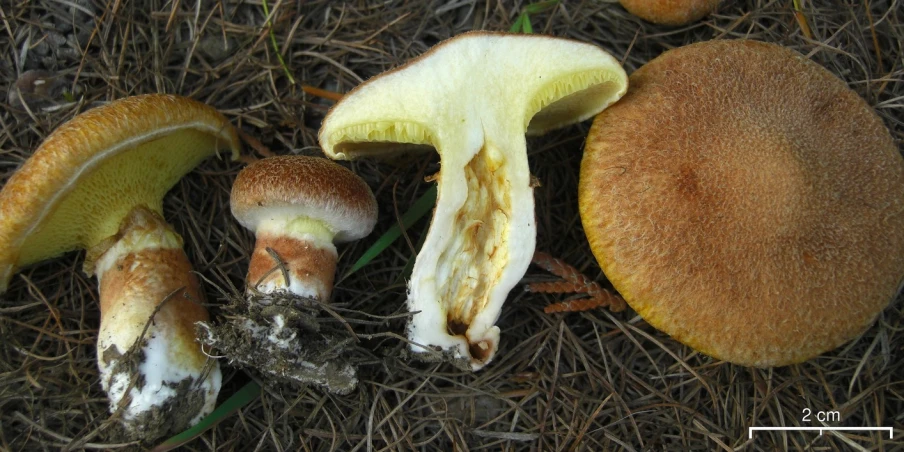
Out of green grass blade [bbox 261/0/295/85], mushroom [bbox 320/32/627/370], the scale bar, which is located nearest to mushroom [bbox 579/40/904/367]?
mushroom [bbox 320/32/627/370]

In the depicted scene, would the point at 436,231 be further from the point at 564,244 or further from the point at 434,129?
the point at 564,244

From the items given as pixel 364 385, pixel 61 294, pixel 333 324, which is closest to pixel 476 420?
pixel 364 385

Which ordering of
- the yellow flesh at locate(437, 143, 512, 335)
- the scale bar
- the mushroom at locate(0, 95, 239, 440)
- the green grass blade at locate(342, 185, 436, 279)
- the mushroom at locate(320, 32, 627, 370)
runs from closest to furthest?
the mushroom at locate(0, 95, 239, 440) → the mushroom at locate(320, 32, 627, 370) → the yellow flesh at locate(437, 143, 512, 335) → the scale bar → the green grass blade at locate(342, 185, 436, 279)

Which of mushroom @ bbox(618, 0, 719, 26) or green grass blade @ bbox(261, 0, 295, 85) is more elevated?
mushroom @ bbox(618, 0, 719, 26)

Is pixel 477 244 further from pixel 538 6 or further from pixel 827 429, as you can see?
pixel 827 429

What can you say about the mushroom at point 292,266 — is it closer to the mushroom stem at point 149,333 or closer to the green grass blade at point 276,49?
the mushroom stem at point 149,333

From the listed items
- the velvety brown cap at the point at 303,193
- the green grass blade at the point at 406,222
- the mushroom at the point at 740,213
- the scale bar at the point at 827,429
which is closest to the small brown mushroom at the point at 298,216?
the velvety brown cap at the point at 303,193

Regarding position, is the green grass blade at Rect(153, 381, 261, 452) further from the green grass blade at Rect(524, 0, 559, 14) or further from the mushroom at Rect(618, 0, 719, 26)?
the mushroom at Rect(618, 0, 719, 26)
